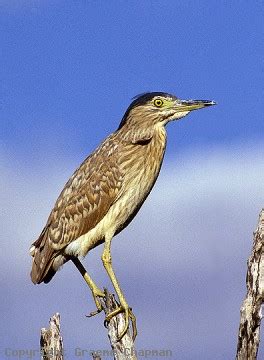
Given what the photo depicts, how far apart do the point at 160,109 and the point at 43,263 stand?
9.05ft

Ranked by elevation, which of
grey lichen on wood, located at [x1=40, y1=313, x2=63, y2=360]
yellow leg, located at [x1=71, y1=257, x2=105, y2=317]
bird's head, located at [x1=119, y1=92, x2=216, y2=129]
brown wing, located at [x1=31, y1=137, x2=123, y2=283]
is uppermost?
bird's head, located at [x1=119, y1=92, x2=216, y2=129]

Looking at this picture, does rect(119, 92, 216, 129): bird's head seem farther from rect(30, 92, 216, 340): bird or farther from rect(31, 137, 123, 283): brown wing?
rect(31, 137, 123, 283): brown wing

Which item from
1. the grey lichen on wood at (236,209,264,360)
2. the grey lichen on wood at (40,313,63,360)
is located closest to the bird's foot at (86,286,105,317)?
the grey lichen on wood at (40,313,63,360)

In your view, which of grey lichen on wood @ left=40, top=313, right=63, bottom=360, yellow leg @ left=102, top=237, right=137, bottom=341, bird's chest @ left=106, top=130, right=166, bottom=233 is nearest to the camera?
grey lichen on wood @ left=40, top=313, right=63, bottom=360

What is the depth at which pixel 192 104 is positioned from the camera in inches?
532

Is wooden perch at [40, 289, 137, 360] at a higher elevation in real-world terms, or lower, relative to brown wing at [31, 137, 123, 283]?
lower

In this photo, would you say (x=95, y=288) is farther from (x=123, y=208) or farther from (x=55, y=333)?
(x=55, y=333)

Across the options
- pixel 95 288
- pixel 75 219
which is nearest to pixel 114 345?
pixel 95 288

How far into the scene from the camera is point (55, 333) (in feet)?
34.2

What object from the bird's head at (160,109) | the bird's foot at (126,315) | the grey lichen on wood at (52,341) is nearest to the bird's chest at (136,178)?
the bird's head at (160,109)

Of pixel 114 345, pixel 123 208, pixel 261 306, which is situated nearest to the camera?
pixel 261 306

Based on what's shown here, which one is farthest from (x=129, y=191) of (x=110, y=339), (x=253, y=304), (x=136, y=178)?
(x=253, y=304)

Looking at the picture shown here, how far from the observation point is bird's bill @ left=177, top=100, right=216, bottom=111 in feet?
44.2

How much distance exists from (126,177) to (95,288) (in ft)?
5.19
